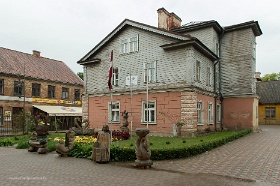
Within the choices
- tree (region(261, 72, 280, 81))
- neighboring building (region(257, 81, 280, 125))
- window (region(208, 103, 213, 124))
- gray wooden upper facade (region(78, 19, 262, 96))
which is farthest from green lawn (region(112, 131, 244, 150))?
tree (region(261, 72, 280, 81))

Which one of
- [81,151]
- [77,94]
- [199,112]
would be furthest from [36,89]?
[81,151]

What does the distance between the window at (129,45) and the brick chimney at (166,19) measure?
494 cm

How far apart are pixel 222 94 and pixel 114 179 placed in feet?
62.0

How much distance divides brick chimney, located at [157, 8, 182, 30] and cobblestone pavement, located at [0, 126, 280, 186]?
16317mm

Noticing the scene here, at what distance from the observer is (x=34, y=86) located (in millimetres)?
Result: 29938

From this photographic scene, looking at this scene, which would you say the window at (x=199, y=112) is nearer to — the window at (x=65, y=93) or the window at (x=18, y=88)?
the window at (x=18, y=88)

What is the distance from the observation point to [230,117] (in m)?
23.8

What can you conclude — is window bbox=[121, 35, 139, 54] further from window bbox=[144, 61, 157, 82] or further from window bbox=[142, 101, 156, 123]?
window bbox=[142, 101, 156, 123]

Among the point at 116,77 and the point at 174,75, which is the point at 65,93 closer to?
the point at 116,77

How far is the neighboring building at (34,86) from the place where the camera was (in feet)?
88.3

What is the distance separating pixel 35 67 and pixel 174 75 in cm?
2072

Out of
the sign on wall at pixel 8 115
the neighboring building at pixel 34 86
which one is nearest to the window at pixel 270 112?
the neighboring building at pixel 34 86

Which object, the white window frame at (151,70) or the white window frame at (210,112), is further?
the white window frame at (210,112)

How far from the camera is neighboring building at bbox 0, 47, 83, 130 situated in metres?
26.9
